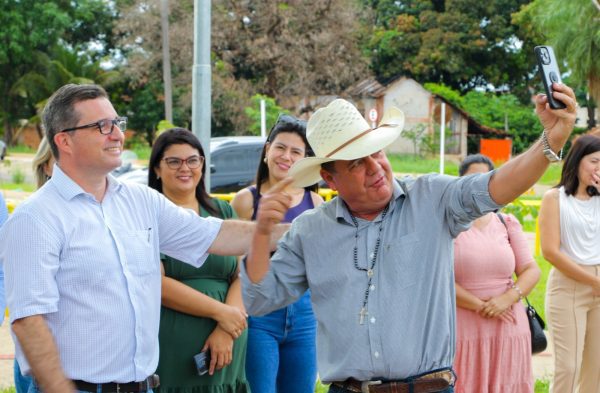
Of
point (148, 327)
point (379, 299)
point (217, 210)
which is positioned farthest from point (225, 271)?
point (379, 299)

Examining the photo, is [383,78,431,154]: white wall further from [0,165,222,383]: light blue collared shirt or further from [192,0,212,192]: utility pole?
[0,165,222,383]: light blue collared shirt

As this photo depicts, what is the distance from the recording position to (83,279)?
10.3 feet

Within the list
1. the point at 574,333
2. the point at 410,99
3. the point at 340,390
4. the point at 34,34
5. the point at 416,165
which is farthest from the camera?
the point at 410,99

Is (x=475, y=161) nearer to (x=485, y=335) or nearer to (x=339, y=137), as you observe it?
(x=485, y=335)

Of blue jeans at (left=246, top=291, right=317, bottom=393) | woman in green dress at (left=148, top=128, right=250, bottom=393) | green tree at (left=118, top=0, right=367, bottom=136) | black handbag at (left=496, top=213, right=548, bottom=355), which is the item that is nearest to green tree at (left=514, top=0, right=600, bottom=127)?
green tree at (left=118, top=0, right=367, bottom=136)

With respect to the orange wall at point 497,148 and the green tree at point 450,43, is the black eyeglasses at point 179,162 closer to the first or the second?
the orange wall at point 497,148

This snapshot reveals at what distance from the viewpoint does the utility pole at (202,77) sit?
Answer: 7145mm

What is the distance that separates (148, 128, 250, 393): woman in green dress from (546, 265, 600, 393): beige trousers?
95.1 inches

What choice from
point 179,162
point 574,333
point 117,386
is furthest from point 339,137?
point 574,333

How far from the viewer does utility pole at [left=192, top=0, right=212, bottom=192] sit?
714 cm

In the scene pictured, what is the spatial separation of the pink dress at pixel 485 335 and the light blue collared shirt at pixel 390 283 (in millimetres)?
1831

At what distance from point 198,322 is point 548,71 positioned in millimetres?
2309

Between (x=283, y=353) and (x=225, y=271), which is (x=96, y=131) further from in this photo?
(x=283, y=353)

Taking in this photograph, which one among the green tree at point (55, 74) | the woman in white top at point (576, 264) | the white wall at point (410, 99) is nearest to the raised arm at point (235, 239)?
the woman in white top at point (576, 264)
